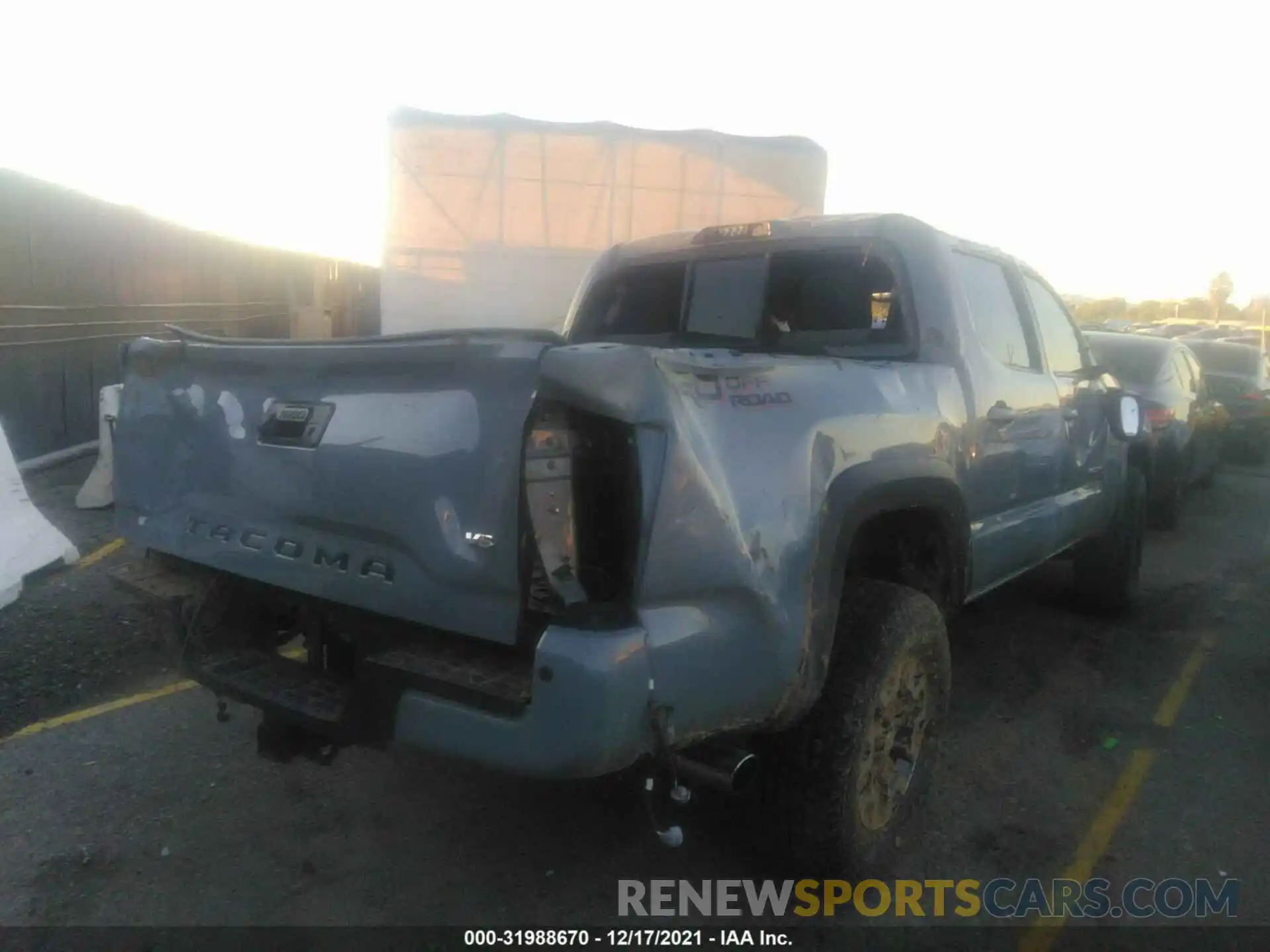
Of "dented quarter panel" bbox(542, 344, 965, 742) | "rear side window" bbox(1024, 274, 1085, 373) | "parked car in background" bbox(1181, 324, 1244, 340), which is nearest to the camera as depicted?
"dented quarter panel" bbox(542, 344, 965, 742)

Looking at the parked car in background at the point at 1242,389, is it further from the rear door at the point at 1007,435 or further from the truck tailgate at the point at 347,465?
the truck tailgate at the point at 347,465

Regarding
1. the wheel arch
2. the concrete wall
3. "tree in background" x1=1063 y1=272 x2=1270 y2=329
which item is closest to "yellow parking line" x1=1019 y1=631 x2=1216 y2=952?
the wheel arch

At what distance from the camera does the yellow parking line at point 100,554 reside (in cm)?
579

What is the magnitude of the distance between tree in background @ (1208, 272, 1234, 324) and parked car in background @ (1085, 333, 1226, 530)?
2392 inches

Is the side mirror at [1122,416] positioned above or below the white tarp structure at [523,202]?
below

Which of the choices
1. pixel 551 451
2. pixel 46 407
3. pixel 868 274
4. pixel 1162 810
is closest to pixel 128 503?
pixel 551 451

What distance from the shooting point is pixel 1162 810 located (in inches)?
141

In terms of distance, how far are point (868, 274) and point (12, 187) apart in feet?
26.5

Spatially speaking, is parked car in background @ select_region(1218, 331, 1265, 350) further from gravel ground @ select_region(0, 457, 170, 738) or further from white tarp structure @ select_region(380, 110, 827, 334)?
gravel ground @ select_region(0, 457, 170, 738)

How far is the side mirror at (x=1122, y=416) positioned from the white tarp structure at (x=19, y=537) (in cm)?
587

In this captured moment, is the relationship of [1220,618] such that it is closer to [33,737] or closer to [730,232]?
[730,232]

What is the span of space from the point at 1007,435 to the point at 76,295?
9021 mm

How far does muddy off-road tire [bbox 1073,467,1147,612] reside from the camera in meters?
5.59

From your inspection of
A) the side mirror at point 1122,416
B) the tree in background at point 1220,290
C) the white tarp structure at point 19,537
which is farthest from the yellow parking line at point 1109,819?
the tree in background at point 1220,290
